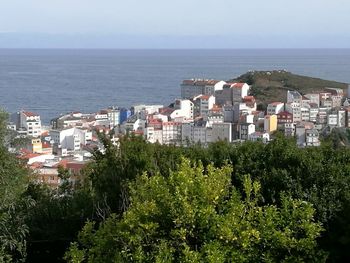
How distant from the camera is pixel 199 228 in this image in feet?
15.0

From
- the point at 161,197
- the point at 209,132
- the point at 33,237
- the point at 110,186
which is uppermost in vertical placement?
the point at 161,197

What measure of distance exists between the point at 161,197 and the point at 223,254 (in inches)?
25.6

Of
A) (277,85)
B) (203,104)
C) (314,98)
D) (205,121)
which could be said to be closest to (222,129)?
(205,121)

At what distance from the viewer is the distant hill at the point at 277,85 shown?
52.3 metres

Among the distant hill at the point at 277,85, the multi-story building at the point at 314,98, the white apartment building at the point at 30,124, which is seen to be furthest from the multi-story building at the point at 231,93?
the white apartment building at the point at 30,124

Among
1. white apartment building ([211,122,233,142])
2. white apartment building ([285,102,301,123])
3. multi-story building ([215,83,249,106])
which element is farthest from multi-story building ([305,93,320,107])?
white apartment building ([211,122,233,142])

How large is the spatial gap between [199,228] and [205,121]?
118 feet

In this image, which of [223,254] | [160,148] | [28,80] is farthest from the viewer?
[28,80]

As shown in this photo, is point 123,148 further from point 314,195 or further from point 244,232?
point 244,232

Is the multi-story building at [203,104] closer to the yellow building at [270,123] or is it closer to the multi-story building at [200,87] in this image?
the multi-story building at [200,87]

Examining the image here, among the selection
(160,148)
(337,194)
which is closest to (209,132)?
(160,148)

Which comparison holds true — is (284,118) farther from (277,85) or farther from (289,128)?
(277,85)

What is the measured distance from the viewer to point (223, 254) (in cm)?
430

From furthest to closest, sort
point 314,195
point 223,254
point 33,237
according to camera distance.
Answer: point 33,237
point 314,195
point 223,254
